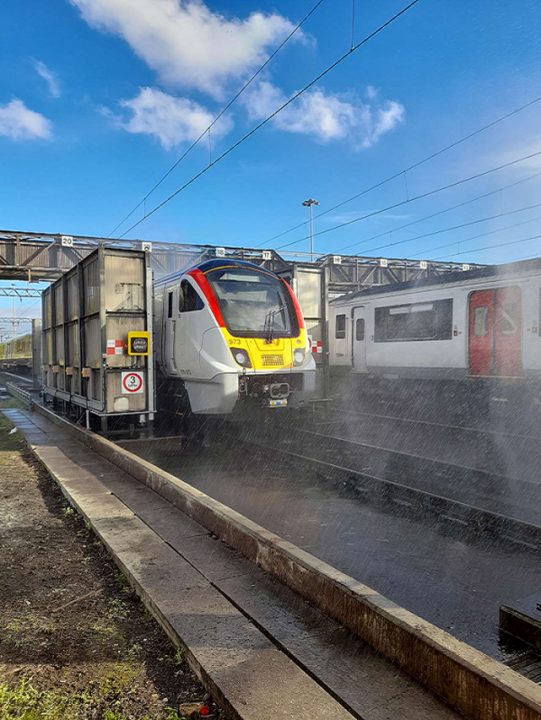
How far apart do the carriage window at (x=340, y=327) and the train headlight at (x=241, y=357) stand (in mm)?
10744

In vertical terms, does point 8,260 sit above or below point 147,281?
above

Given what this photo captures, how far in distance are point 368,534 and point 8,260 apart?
2253cm

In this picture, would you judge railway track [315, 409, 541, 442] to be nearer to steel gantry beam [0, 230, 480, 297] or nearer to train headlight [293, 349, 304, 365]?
train headlight [293, 349, 304, 365]

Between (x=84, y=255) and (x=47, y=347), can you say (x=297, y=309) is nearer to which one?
(x=47, y=347)

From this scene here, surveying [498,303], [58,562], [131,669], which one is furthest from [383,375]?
[131,669]

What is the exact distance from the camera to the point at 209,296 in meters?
8.67

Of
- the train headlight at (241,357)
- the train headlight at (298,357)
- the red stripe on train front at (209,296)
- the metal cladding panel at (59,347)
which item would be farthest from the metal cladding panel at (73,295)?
the train headlight at (298,357)

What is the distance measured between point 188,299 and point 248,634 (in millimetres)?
6806

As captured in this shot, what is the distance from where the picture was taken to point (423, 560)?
4.51 metres

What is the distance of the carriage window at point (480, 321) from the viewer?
1301cm

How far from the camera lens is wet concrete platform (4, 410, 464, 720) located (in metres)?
2.35

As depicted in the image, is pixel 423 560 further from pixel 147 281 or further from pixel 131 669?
pixel 147 281

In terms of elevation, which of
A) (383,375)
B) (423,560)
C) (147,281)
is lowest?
(423,560)

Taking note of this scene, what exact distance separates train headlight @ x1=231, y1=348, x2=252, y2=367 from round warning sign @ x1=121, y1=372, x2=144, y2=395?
1.47 meters
